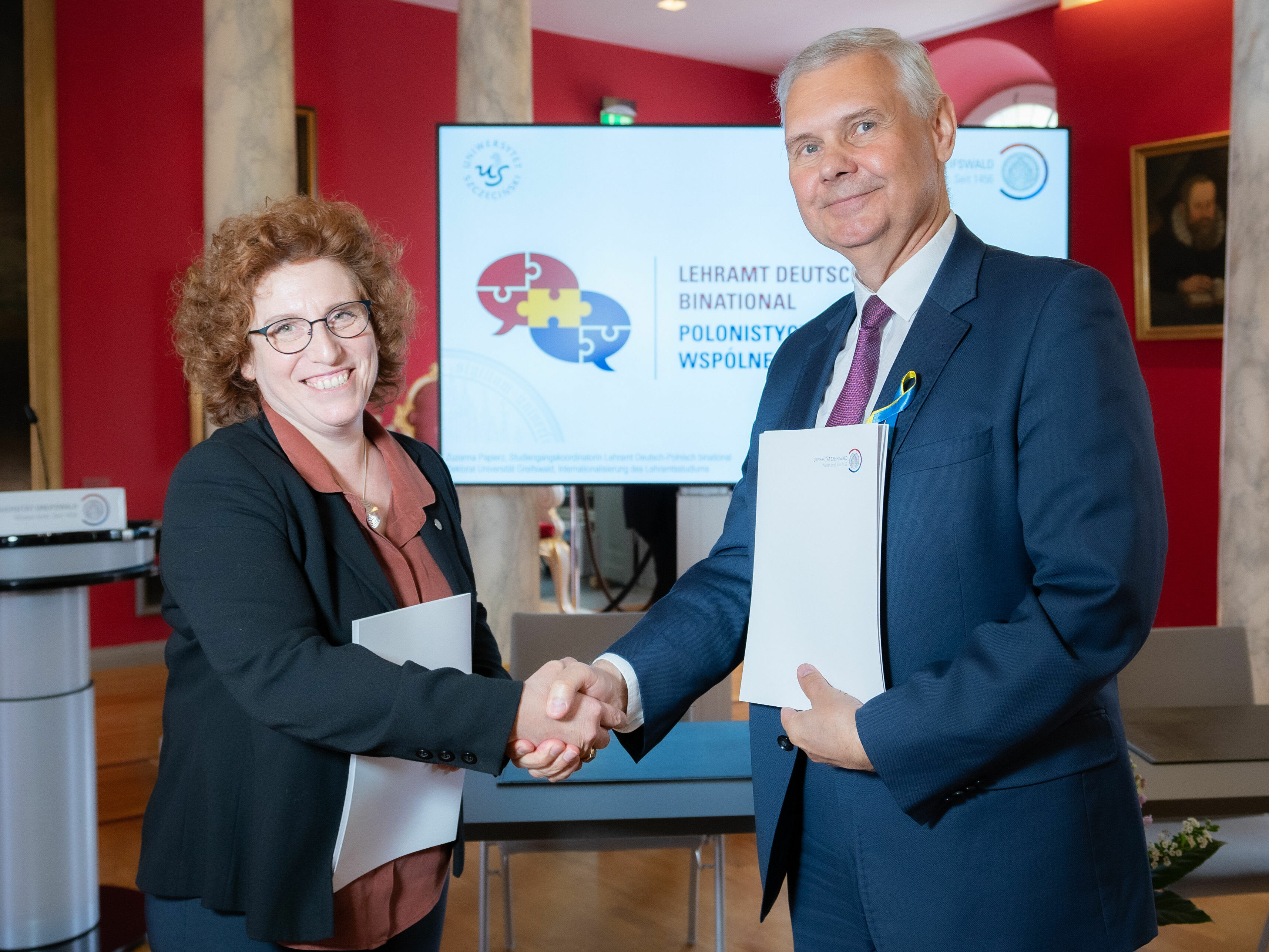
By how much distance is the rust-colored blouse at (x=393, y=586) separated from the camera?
1324 millimetres

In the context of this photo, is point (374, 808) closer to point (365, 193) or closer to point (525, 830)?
point (525, 830)

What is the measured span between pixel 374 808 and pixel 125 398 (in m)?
5.19

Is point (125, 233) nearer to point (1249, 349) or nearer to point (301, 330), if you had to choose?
point (301, 330)

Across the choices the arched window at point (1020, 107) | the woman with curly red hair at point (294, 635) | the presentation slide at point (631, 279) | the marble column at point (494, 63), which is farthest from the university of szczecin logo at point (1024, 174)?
the arched window at point (1020, 107)

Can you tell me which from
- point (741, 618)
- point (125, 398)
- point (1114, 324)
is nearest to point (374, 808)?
point (741, 618)

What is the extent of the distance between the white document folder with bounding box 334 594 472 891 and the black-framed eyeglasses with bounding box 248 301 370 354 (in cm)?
40

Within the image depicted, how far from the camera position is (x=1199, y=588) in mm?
6156

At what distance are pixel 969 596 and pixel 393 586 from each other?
77 centimetres

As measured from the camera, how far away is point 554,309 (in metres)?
3.77

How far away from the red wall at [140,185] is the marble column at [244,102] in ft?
2.98

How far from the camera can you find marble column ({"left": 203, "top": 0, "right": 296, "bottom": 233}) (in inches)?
166

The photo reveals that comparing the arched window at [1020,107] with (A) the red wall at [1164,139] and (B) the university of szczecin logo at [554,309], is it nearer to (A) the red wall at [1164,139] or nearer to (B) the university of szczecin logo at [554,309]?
(A) the red wall at [1164,139]

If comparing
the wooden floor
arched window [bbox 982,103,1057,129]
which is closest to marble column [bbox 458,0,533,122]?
the wooden floor

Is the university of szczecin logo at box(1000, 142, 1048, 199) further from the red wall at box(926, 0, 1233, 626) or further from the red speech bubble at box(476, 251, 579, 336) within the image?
the red wall at box(926, 0, 1233, 626)
